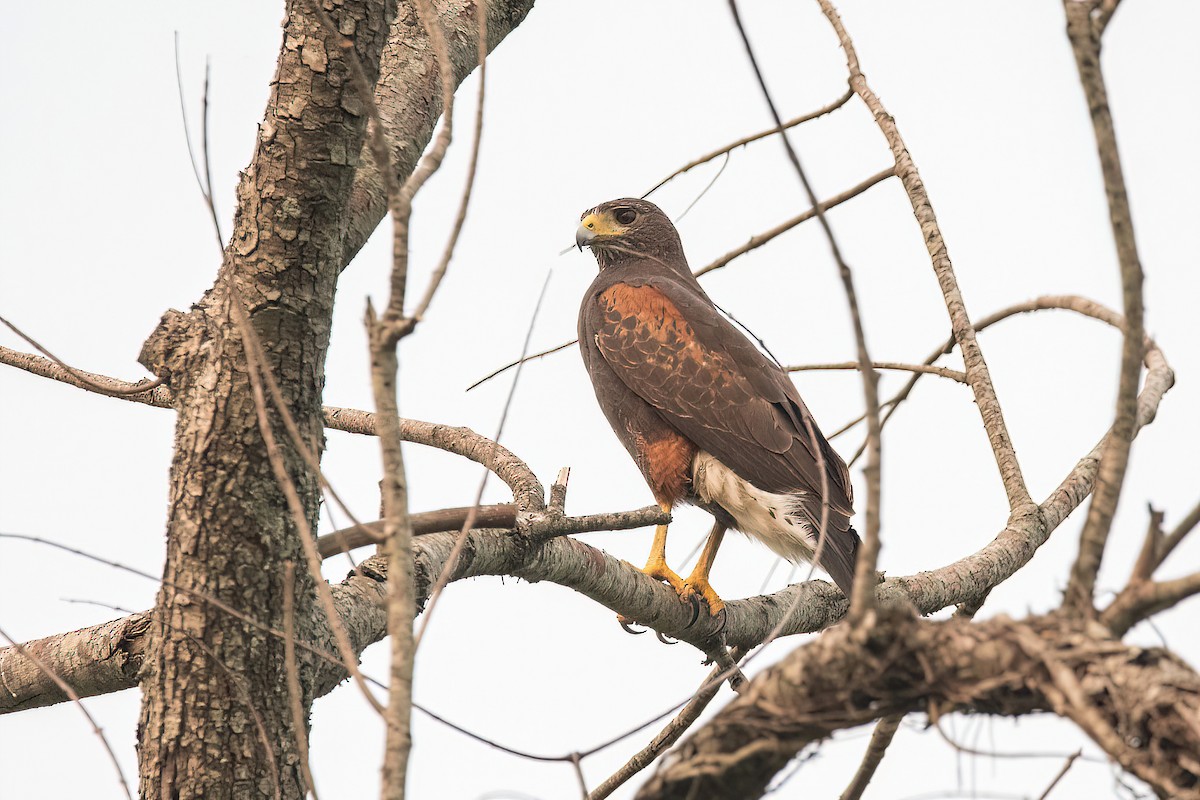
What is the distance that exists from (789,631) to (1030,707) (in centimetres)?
245

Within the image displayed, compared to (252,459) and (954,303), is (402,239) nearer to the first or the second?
(252,459)

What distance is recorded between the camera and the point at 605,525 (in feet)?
9.01

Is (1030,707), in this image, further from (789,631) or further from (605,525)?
(789,631)

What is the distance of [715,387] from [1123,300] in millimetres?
3276

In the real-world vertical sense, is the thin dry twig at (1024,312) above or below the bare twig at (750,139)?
below

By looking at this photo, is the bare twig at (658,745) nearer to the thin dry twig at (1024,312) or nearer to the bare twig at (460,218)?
the thin dry twig at (1024,312)

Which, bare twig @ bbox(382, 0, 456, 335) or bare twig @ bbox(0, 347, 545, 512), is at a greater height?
bare twig @ bbox(0, 347, 545, 512)

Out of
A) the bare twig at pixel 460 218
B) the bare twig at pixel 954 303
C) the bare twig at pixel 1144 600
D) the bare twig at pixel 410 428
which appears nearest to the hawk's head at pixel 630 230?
the bare twig at pixel 410 428

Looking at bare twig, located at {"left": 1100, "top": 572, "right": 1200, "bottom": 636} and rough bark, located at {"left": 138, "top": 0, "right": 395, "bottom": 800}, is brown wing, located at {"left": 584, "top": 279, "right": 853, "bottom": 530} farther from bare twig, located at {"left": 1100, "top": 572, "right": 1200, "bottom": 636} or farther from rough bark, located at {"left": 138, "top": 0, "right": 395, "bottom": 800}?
bare twig, located at {"left": 1100, "top": 572, "right": 1200, "bottom": 636}

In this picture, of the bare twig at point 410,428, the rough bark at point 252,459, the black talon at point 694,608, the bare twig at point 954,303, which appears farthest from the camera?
the black talon at point 694,608

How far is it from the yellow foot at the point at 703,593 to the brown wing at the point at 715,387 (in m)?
0.48

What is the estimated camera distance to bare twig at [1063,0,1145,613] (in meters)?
1.29

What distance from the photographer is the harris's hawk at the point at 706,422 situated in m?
4.43

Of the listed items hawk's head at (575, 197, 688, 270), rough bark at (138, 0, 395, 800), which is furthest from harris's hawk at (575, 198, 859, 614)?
rough bark at (138, 0, 395, 800)
